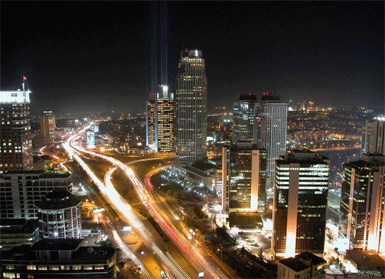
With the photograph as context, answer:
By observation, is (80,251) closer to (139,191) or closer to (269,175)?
(139,191)

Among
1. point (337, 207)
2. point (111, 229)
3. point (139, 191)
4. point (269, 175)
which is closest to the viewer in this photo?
point (111, 229)

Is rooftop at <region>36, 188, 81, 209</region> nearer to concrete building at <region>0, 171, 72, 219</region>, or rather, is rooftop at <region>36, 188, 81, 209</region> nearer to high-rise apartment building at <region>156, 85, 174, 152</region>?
concrete building at <region>0, 171, 72, 219</region>

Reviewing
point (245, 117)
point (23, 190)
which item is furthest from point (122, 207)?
point (245, 117)

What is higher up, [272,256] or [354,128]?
[354,128]

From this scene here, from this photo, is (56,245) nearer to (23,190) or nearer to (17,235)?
(17,235)

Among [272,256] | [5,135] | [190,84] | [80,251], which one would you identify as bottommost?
[272,256]

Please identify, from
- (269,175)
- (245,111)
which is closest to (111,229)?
(269,175)

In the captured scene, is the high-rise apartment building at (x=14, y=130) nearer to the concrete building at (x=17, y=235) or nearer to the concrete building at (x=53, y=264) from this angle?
the concrete building at (x=17, y=235)
